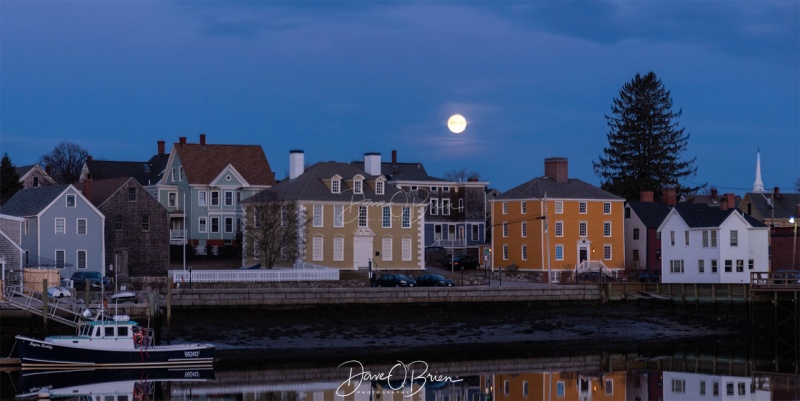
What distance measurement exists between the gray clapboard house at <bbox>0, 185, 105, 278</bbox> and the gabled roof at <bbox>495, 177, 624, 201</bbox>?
102 feet

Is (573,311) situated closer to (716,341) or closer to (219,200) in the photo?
(716,341)

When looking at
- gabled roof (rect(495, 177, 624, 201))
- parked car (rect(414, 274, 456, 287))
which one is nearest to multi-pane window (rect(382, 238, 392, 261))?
parked car (rect(414, 274, 456, 287))

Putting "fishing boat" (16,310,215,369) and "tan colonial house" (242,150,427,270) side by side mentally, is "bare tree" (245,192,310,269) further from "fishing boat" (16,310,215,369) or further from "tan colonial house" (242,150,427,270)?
"fishing boat" (16,310,215,369)

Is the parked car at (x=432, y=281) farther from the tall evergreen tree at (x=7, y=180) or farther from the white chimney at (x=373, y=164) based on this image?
the tall evergreen tree at (x=7, y=180)

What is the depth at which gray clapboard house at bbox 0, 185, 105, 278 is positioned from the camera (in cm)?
7169

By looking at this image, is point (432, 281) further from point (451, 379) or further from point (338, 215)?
point (451, 379)

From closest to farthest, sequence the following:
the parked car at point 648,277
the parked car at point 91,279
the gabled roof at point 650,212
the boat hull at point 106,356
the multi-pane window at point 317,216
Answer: the boat hull at point 106,356 < the parked car at point 91,279 < the multi-pane window at point 317,216 < the parked car at point 648,277 < the gabled roof at point 650,212

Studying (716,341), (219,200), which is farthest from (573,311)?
(219,200)

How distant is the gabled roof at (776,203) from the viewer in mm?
105750

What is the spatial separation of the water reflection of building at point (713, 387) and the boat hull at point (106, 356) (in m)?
17.9

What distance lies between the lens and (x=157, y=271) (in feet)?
260

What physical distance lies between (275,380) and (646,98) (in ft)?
281

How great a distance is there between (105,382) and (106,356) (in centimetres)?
258

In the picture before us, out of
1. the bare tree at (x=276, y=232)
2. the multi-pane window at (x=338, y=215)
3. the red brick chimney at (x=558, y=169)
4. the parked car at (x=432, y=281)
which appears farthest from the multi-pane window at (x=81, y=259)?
the red brick chimney at (x=558, y=169)
